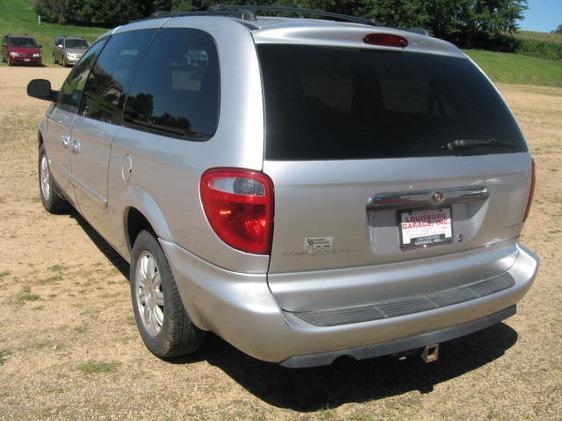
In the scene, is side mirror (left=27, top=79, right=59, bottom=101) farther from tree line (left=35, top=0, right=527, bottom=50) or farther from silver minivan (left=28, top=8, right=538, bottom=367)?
tree line (left=35, top=0, right=527, bottom=50)

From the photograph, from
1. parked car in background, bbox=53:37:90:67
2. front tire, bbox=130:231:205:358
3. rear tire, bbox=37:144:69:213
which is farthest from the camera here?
parked car in background, bbox=53:37:90:67

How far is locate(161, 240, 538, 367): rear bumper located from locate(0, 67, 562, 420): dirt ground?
450mm

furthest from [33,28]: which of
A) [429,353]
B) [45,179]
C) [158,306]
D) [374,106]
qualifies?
[429,353]

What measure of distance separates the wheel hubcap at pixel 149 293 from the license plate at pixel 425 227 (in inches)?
52.9

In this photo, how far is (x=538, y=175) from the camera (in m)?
9.34

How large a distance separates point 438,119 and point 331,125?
2.17 feet

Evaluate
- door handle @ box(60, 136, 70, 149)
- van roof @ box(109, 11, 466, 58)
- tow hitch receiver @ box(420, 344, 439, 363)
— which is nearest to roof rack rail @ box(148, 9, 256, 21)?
van roof @ box(109, 11, 466, 58)

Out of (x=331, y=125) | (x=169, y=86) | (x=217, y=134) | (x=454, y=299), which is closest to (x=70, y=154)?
(x=169, y=86)

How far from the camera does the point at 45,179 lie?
20.6ft

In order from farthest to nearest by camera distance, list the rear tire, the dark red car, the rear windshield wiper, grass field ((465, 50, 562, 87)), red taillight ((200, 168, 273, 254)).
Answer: grass field ((465, 50, 562, 87)) → the dark red car → the rear tire → the rear windshield wiper → red taillight ((200, 168, 273, 254))

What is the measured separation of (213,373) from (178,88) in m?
1.55

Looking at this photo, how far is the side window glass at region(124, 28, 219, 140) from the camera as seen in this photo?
2.94 metres

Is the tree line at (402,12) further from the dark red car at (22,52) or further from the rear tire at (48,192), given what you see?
the rear tire at (48,192)

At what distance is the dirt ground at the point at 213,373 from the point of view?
310 centimetres
